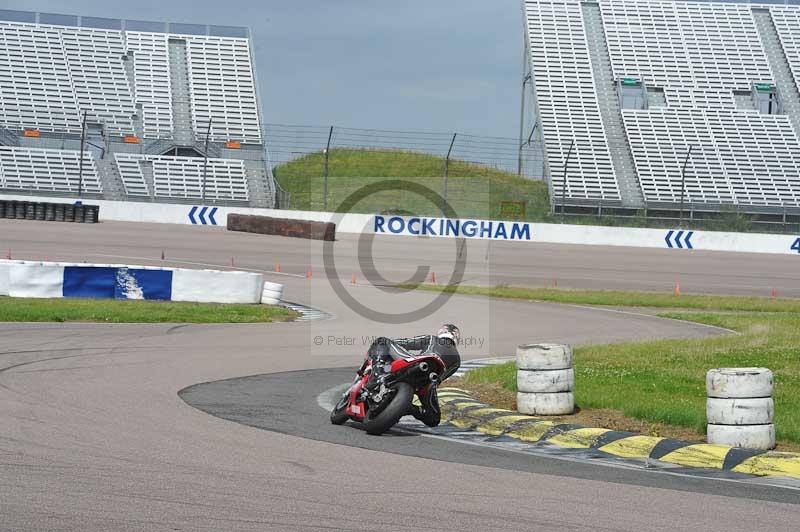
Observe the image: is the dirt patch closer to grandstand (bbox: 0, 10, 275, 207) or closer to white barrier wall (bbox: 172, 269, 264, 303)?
white barrier wall (bbox: 172, 269, 264, 303)

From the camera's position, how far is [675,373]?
12.6 metres

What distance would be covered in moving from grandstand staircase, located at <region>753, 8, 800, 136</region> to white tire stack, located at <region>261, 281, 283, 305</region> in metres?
41.4

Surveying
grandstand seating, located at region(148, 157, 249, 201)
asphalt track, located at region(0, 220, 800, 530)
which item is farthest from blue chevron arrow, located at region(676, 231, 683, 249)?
asphalt track, located at region(0, 220, 800, 530)

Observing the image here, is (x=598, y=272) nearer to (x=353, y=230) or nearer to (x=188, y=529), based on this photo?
(x=353, y=230)

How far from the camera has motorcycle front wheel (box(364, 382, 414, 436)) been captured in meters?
8.96

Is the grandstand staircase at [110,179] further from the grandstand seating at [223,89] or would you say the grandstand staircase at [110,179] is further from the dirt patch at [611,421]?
the dirt patch at [611,421]

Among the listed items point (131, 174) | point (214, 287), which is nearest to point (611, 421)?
point (214, 287)

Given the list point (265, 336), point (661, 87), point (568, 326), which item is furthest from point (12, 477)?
point (661, 87)

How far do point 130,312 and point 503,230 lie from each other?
28822 mm

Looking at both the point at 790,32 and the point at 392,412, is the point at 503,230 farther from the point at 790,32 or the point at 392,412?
the point at 392,412

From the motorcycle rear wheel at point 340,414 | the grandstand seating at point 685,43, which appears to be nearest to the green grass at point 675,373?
the motorcycle rear wheel at point 340,414

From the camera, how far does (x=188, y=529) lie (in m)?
5.59

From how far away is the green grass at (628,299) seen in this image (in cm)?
2784

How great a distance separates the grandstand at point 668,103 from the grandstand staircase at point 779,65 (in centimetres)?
7
